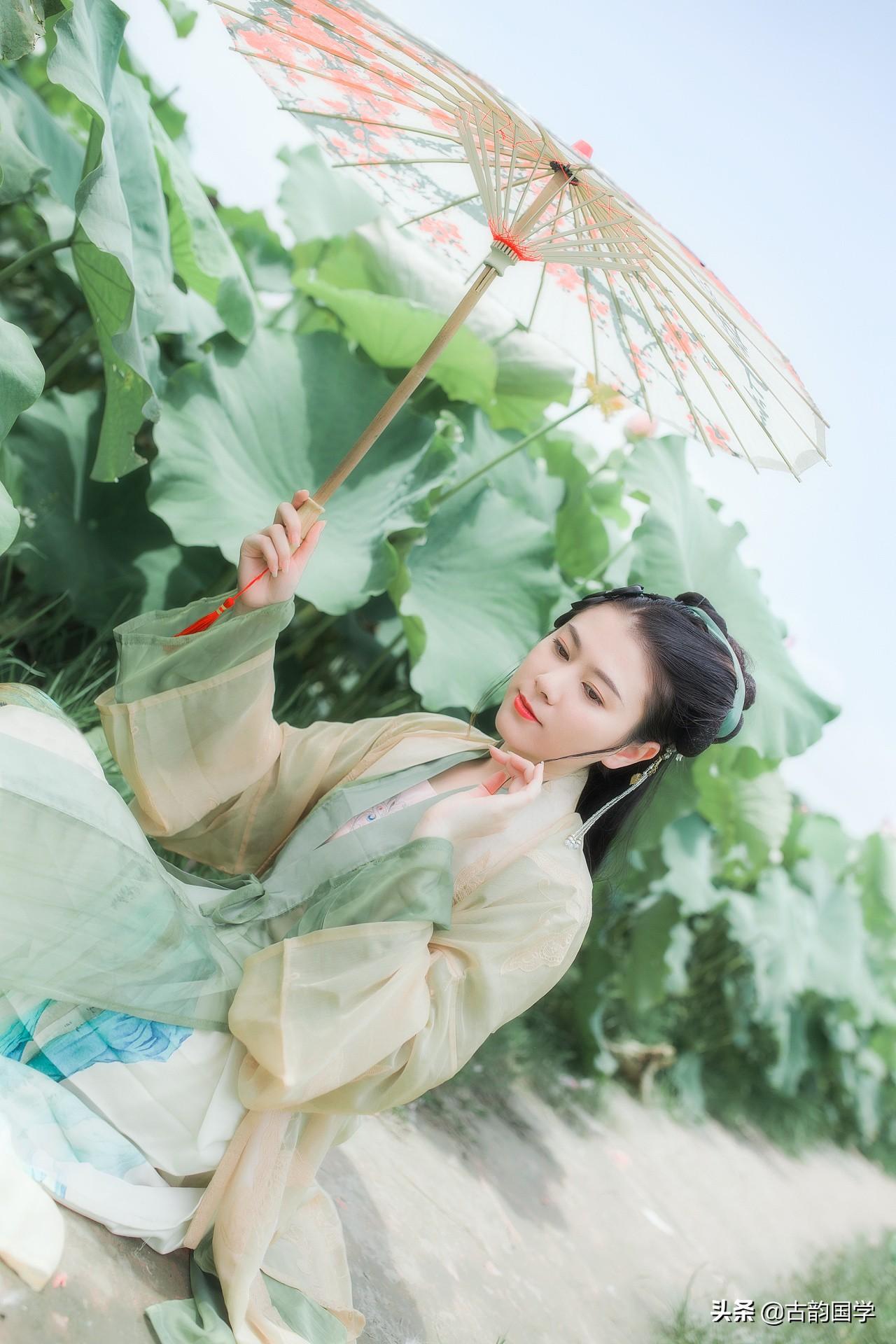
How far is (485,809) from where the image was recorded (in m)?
1.39

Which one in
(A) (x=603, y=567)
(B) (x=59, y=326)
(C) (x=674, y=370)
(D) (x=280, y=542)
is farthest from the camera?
(A) (x=603, y=567)

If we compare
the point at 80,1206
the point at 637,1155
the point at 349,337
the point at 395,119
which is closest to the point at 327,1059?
the point at 80,1206

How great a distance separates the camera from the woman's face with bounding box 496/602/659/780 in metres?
1.51

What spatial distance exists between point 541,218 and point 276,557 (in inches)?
22.3

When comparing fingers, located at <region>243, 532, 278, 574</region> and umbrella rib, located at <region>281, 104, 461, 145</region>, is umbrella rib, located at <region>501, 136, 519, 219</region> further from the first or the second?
fingers, located at <region>243, 532, 278, 574</region>

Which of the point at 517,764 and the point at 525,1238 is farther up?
the point at 517,764

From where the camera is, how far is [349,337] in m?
2.99

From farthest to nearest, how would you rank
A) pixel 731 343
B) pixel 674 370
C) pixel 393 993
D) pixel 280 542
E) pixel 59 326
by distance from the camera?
pixel 59 326, pixel 674 370, pixel 731 343, pixel 280 542, pixel 393 993

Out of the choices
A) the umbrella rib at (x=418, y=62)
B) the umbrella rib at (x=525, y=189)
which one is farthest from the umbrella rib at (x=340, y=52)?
the umbrella rib at (x=525, y=189)

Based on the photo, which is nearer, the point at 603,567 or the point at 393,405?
the point at 393,405

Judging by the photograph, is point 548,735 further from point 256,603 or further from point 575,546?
point 575,546

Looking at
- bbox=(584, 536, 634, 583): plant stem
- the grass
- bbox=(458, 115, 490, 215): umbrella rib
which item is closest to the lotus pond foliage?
bbox=(584, 536, 634, 583): plant stem

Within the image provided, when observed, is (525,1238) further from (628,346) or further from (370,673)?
(628,346)

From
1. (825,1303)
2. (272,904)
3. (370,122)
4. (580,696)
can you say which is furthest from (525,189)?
(825,1303)
